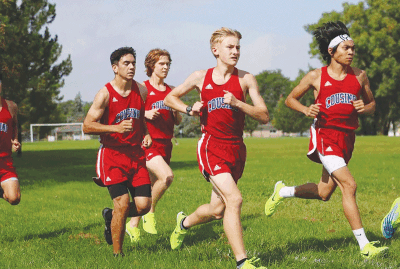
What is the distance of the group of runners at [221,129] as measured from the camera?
18.5 feet

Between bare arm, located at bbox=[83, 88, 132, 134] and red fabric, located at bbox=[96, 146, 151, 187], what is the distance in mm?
392

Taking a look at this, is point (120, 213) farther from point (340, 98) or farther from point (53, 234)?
point (340, 98)

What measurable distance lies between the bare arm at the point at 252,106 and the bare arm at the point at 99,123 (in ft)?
3.92

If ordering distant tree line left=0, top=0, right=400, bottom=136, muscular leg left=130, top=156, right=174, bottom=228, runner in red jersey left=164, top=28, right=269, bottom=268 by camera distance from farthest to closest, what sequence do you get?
distant tree line left=0, top=0, right=400, bottom=136 < muscular leg left=130, top=156, right=174, bottom=228 < runner in red jersey left=164, top=28, right=269, bottom=268

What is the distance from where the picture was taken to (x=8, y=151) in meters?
7.13

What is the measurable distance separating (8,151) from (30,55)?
25563mm

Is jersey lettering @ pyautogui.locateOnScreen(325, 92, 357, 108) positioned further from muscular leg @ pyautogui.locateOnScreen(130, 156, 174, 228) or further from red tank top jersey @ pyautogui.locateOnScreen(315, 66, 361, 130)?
muscular leg @ pyautogui.locateOnScreen(130, 156, 174, 228)

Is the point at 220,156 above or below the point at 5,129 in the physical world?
below

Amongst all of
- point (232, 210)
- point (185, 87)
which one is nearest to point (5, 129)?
point (185, 87)

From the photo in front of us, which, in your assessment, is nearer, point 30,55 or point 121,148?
point 121,148

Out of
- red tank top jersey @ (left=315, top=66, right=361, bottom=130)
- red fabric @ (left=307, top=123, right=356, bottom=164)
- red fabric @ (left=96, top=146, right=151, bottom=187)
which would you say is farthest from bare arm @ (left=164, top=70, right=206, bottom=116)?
red fabric @ (left=307, top=123, right=356, bottom=164)

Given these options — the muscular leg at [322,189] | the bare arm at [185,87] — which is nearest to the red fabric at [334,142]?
the muscular leg at [322,189]

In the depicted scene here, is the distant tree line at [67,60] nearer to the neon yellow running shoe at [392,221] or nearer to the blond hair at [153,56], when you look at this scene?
the blond hair at [153,56]

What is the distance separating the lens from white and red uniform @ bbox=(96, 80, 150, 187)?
607 cm
